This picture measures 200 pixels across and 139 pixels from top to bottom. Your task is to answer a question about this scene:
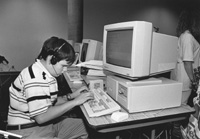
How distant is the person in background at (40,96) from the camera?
1.05 m

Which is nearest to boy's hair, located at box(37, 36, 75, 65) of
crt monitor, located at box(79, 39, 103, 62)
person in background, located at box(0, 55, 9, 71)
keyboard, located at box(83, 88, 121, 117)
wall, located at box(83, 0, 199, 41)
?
keyboard, located at box(83, 88, 121, 117)

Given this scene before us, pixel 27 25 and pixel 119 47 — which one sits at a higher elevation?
pixel 27 25

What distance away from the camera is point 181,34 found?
6.69 feet

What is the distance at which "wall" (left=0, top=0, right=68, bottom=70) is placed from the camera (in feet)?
14.9

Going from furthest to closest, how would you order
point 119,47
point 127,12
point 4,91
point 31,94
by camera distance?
point 127,12 < point 4,91 < point 119,47 < point 31,94

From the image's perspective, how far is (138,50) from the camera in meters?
1.10

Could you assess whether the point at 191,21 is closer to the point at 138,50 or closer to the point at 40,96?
the point at 138,50

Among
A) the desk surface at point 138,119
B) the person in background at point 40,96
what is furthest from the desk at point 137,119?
the person in background at point 40,96

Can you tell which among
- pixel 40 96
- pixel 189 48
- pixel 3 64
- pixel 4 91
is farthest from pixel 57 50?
pixel 3 64

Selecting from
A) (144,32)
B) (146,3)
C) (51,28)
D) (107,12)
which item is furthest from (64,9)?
(144,32)

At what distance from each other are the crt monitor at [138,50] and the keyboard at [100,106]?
20 centimetres

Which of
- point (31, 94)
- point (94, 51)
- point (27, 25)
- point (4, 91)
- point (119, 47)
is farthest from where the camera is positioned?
point (27, 25)

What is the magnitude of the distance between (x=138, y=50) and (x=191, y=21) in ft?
3.94

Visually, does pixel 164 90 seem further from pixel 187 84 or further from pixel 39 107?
pixel 187 84
